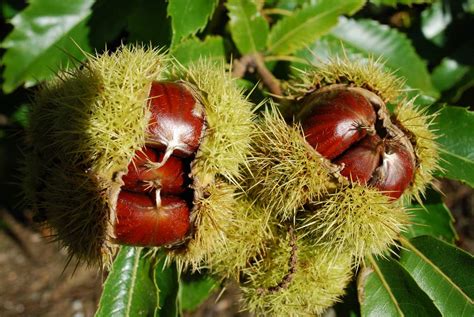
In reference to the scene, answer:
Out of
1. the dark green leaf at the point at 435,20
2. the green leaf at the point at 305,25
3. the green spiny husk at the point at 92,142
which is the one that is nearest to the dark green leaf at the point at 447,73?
the dark green leaf at the point at 435,20

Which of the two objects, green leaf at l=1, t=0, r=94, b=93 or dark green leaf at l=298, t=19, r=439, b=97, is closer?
green leaf at l=1, t=0, r=94, b=93

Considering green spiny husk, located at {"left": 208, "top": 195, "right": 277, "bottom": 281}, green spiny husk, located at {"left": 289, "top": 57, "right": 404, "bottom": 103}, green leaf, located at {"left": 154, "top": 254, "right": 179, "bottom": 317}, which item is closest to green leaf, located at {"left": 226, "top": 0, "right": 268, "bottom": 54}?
green spiny husk, located at {"left": 289, "top": 57, "right": 404, "bottom": 103}

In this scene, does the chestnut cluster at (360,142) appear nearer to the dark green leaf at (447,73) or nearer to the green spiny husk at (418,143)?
the green spiny husk at (418,143)

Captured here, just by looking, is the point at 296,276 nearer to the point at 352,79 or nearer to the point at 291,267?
the point at 291,267

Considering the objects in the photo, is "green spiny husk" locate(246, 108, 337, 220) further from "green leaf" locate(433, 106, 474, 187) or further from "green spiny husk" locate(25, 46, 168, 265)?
"green leaf" locate(433, 106, 474, 187)

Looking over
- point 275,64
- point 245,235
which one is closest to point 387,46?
point 275,64
